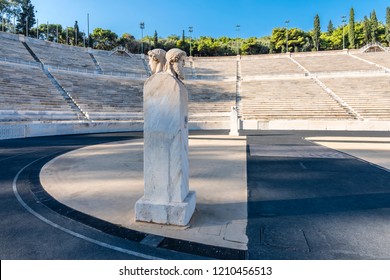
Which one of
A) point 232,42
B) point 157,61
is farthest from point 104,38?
point 157,61

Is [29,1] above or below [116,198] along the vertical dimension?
above

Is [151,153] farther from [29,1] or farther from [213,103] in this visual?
[29,1]

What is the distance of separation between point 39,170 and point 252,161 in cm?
692

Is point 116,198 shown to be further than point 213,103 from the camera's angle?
No

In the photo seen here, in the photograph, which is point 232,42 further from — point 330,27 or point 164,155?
point 164,155

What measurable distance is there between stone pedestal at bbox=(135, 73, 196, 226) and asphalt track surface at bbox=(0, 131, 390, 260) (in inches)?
18.2

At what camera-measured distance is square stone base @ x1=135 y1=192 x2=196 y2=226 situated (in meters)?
3.44

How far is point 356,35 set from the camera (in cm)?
5869

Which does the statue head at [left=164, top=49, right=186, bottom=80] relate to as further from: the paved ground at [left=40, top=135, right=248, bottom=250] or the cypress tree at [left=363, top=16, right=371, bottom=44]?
the cypress tree at [left=363, top=16, right=371, bottom=44]

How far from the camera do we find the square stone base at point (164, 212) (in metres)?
3.44

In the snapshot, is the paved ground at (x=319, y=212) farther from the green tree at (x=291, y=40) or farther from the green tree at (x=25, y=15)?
the green tree at (x=25, y=15)

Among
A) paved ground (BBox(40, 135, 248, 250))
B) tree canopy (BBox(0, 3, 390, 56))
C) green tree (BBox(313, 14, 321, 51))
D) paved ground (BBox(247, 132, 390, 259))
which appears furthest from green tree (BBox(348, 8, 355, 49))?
paved ground (BBox(40, 135, 248, 250))

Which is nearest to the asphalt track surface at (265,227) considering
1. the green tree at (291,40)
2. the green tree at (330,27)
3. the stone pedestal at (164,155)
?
the stone pedestal at (164,155)
